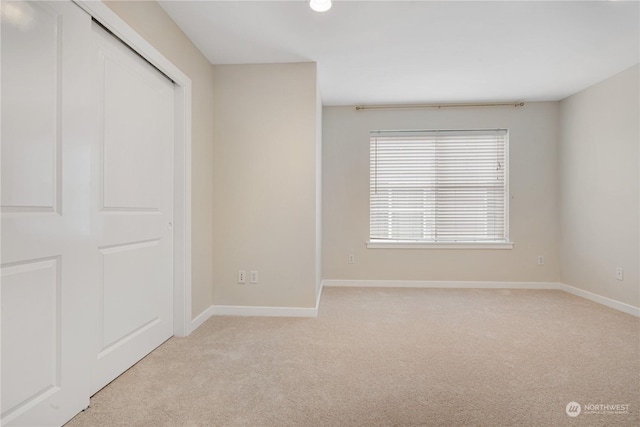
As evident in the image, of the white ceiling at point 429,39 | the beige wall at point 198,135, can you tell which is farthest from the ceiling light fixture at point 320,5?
the beige wall at point 198,135

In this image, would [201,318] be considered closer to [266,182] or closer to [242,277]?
[242,277]

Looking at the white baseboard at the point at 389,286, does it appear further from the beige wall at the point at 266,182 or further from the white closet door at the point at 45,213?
the white closet door at the point at 45,213

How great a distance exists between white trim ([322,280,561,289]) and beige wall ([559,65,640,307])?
1.25ft

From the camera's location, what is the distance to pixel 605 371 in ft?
6.59

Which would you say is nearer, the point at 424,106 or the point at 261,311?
the point at 261,311

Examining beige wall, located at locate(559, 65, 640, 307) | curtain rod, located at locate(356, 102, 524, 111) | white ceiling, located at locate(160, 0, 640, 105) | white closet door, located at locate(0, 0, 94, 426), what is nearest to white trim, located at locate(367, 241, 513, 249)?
beige wall, located at locate(559, 65, 640, 307)

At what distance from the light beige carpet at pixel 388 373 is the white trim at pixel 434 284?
3.51 ft

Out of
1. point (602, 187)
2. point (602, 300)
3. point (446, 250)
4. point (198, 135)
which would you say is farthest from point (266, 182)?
point (602, 300)

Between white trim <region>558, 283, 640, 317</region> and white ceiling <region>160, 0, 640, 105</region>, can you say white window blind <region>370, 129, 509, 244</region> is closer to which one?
white ceiling <region>160, 0, 640, 105</region>

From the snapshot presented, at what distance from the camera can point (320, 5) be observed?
7.21ft

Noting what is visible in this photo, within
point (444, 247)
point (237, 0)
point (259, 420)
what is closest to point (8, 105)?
point (237, 0)

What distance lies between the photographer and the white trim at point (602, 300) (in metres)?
3.17

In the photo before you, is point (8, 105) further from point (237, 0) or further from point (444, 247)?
point (444, 247)

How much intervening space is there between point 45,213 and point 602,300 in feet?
16.1
